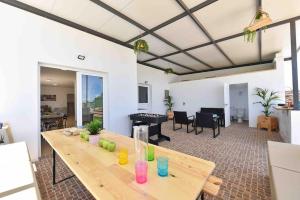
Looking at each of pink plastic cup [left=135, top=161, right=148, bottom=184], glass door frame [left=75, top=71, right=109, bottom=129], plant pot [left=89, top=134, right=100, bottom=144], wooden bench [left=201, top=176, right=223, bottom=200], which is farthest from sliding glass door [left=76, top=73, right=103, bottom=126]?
wooden bench [left=201, top=176, right=223, bottom=200]

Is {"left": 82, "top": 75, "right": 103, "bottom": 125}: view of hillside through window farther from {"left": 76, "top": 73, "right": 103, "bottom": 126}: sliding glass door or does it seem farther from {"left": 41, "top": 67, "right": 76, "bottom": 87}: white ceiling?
{"left": 41, "top": 67, "right": 76, "bottom": 87}: white ceiling

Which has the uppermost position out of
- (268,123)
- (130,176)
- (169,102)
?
(169,102)

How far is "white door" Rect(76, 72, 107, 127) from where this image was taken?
4113 mm

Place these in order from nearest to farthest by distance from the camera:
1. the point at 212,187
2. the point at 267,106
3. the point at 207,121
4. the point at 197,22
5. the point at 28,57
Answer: the point at 212,187, the point at 28,57, the point at 197,22, the point at 207,121, the point at 267,106

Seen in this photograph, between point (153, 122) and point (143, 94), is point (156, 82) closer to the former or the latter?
point (143, 94)

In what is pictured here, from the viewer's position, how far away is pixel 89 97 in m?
4.38

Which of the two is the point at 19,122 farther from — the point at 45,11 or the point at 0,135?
the point at 45,11

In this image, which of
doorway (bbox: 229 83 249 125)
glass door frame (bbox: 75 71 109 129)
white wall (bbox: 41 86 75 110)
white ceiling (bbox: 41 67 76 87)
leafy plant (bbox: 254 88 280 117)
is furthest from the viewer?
white wall (bbox: 41 86 75 110)

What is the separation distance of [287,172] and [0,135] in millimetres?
3920

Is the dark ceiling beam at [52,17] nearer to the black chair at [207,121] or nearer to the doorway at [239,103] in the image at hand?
the black chair at [207,121]

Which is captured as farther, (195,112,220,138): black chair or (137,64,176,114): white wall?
(137,64,176,114): white wall

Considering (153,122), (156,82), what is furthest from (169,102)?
(153,122)

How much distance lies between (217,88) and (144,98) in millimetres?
3943

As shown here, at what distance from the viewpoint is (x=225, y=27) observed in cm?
416
